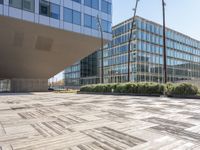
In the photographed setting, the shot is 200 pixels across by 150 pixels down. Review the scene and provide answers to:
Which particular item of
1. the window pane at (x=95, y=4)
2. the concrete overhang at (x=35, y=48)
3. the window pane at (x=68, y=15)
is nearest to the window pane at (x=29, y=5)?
the concrete overhang at (x=35, y=48)

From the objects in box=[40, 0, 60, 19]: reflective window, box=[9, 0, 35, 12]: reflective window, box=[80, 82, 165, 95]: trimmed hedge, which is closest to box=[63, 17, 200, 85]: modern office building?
box=[80, 82, 165, 95]: trimmed hedge

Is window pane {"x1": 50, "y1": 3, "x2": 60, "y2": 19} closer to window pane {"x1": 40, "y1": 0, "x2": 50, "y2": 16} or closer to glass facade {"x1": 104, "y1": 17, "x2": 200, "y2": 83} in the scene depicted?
window pane {"x1": 40, "y1": 0, "x2": 50, "y2": 16}

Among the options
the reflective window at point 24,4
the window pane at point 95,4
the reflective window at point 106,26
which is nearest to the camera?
the reflective window at point 24,4

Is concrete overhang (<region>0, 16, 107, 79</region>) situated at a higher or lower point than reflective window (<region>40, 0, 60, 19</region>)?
lower

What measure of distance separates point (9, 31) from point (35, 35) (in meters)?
3.74

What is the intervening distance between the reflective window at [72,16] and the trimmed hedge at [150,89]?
1091cm

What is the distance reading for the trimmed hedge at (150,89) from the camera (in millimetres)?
18064

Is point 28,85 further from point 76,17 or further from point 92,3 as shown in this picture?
point 92,3

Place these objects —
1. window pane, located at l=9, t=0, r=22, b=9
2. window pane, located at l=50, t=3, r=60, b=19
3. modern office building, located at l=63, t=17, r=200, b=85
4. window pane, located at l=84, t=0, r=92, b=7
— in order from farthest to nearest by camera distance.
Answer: modern office building, located at l=63, t=17, r=200, b=85, window pane, located at l=84, t=0, r=92, b=7, window pane, located at l=50, t=3, r=60, b=19, window pane, located at l=9, t=0, r=22, b=9

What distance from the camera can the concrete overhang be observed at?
87.7 feet

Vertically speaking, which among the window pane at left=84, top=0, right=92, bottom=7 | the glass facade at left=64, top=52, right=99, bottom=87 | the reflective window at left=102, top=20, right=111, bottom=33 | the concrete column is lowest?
the concrete column

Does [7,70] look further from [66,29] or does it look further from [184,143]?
[184,143]

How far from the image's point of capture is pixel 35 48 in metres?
31.5

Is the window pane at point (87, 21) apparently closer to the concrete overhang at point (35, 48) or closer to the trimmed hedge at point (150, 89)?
the concrete overhang at point (35, 48)
